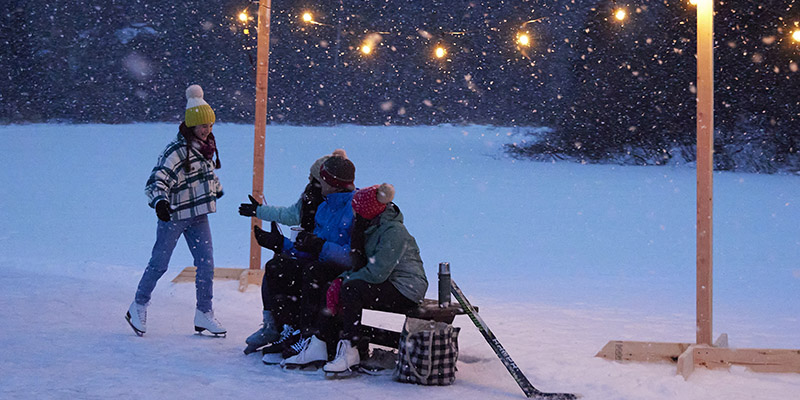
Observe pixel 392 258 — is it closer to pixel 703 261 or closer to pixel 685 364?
pixel 685 364

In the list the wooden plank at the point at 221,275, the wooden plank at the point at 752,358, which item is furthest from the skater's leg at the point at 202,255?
the wooden plank at the point at 752,358

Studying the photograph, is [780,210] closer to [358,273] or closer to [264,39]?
[264,39]

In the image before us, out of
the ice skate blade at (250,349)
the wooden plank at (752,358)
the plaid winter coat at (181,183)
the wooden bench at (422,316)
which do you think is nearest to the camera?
the wooden bench at (422,316)

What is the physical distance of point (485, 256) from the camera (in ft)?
32.3

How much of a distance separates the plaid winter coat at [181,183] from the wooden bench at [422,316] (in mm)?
1302

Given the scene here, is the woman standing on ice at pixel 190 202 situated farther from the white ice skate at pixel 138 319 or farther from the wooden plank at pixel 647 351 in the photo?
the wooden plank at pixel 647 351

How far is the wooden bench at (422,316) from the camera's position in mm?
4590

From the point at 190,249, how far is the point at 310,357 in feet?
4.10

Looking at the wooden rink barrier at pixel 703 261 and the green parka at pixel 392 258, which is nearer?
the green parka at pixel 392 258

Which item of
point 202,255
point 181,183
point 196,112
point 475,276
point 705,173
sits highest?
point 196,112

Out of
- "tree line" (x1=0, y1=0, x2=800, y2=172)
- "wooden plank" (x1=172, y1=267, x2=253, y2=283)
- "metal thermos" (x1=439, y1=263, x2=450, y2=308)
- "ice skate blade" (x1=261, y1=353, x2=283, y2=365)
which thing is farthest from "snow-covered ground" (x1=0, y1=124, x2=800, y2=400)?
"tree line" (x1=0, y1=0, x2=800, y2=172)

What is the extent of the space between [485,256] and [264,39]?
3.90m

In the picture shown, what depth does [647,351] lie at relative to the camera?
500cm

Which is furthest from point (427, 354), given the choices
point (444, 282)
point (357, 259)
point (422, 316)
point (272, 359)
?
point (272, 359)
